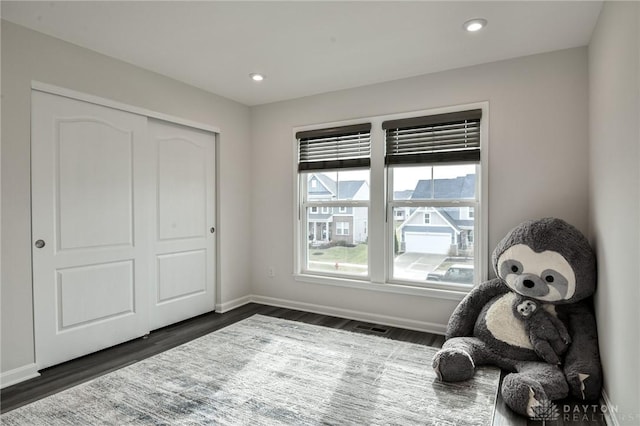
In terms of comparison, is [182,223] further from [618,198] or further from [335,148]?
[618,198]

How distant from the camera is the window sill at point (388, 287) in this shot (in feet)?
10.8

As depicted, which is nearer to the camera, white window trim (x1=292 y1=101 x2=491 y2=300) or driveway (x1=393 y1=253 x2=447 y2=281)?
white window trim (x1=292 y1=101 x2=491 y2=300)

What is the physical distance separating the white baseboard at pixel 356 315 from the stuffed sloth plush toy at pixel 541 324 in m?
0.68

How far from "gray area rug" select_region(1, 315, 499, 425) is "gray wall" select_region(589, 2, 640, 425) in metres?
0.69

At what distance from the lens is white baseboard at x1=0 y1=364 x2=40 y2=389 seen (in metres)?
2.38

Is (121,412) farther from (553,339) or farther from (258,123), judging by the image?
(258,123)

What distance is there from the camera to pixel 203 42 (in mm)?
2768

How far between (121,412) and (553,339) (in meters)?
2.74

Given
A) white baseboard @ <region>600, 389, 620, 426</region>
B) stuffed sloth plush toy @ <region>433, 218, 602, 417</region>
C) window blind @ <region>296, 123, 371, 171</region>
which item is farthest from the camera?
window blind @ <region>296, 123, 371, 171</region>

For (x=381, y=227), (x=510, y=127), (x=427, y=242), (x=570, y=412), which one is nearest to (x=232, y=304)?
(x=381, y=227)

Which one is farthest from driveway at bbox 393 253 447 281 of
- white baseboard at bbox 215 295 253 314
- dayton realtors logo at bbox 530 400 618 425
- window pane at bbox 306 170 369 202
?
white baseboard at bbox 215 295 253 314

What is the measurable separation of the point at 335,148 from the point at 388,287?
5.30ft

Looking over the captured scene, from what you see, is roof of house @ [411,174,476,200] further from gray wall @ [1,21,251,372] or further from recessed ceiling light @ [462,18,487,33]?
gray wall @ [1,21,251,372]

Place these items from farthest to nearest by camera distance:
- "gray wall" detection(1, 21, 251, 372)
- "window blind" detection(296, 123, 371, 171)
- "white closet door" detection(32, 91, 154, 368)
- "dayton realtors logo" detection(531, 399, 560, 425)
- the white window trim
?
1. "window blind" detection(296, 123, 371, 171)
2. the white window trim
3. "white closet door" detection(32, 91, 154, 368)
4. "gray wall" detection(1, 21, 251, 372)
5. "dayton realtors logo" detection(531, 399, 560, 425)
